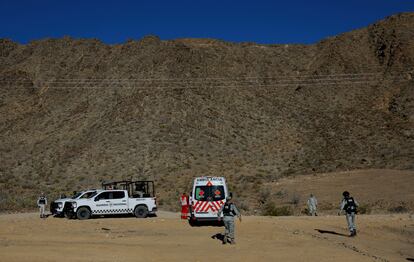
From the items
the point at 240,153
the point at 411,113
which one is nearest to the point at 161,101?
the point at 240,153

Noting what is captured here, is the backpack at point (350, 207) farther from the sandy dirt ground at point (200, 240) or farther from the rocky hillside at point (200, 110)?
the rocky hillside at point (200, 110)

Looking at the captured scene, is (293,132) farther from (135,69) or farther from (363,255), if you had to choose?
(363,255)

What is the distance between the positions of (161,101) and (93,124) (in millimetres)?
8653

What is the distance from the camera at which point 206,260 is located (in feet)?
50.0

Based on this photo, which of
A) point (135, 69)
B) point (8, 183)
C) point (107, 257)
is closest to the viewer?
point (107, 257)

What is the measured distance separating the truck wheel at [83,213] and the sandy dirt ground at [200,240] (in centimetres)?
74

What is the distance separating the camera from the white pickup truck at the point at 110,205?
2755 centimetres

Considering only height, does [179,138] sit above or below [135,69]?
below

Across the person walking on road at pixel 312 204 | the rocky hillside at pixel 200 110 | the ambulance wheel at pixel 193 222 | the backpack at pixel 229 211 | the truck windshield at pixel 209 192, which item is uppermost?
the rocky hillside at pixel 200 110

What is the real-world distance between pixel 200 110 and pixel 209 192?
4188 centimetres

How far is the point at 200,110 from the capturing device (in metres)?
64.9

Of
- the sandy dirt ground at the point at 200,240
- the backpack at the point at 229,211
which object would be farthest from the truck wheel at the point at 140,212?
the backpack at the point at 229,211

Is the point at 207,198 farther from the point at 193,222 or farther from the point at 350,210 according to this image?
the point at 350,210

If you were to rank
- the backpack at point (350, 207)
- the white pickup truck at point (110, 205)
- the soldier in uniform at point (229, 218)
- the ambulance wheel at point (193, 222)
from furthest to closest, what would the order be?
the white pickup truck at point (110, 205) < the ambulance wheel at point (193, 222) < the backpack at point (350, 207) < the soldier in uniform at point (229, 218)
